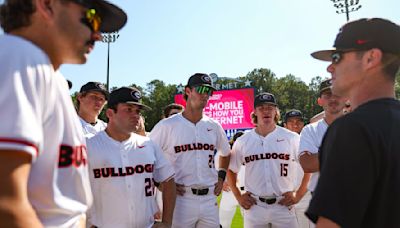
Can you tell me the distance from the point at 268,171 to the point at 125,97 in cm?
267

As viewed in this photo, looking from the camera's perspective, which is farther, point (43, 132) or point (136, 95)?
point (136, 95)

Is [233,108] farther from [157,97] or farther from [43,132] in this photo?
[157,97]

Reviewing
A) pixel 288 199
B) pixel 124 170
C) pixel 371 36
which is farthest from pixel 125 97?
pixel 371 36

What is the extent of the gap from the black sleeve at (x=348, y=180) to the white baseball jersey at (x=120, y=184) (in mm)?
2846

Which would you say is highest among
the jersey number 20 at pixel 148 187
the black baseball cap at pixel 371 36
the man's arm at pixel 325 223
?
the black baseball cap at pixel 371 36

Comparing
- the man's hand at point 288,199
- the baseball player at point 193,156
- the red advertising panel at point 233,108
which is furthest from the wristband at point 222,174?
the red advertising panel at point 233,108

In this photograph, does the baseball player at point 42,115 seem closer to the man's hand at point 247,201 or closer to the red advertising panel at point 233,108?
the man's hand at point 247,201

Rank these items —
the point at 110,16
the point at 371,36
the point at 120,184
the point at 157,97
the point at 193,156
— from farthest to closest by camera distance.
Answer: the point at 157,97, the point at 193,156, the point at 120,184, the point at 110,16, the point at 371,36

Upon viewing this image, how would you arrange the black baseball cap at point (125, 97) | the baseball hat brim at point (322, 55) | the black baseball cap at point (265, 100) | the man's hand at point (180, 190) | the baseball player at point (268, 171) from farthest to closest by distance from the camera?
the black baseball cap at point (265, 100) < the baseball player at point (268, 171) < the man's hand at point (180, 190) < the black baseball cap at point (125, 97) < the baseball hat brim at point (322, 55)

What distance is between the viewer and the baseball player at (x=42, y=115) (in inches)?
51.8

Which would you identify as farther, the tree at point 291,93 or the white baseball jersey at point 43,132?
the tree at point 291,93

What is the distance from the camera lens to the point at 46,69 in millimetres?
1522

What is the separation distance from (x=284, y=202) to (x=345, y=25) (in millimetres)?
4397

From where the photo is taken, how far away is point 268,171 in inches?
246
